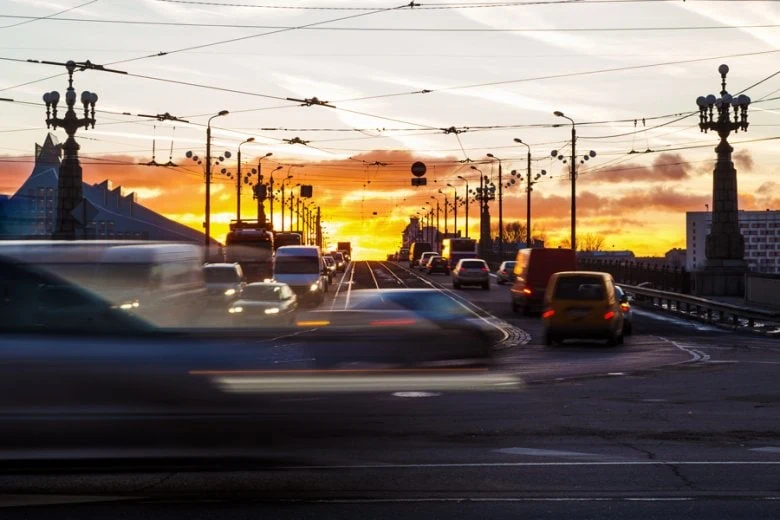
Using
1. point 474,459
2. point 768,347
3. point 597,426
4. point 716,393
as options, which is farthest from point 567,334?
point 474,459

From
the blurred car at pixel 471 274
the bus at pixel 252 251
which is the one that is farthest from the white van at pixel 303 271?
the blurred car at pixel 471 274

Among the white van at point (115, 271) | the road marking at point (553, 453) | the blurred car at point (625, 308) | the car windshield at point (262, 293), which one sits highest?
the white van at point (115, 271)

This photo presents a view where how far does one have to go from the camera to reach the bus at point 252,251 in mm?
61750

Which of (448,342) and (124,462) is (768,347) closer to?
(448,342)

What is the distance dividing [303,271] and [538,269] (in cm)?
1059

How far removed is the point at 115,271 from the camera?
12258 millimetres

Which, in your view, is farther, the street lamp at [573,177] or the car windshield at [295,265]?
the street lamp at [573,177]

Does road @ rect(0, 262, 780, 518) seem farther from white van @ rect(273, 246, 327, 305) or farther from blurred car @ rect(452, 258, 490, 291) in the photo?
blurred car @ rect(452, 258, 490, 291)

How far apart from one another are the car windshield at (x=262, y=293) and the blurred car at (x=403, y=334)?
15.7m

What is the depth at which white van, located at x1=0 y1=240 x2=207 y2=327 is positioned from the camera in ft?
37.2

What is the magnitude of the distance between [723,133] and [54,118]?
92.0 ft

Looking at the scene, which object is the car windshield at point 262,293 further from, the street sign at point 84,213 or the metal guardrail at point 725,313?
the metal guardrail at point 725,313

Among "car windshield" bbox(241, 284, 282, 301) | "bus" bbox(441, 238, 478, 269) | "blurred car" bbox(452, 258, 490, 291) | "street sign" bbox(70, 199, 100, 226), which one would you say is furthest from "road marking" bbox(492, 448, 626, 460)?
"bus" bbox(441, 238, 478, 269)

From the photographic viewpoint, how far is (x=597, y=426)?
1434cm
